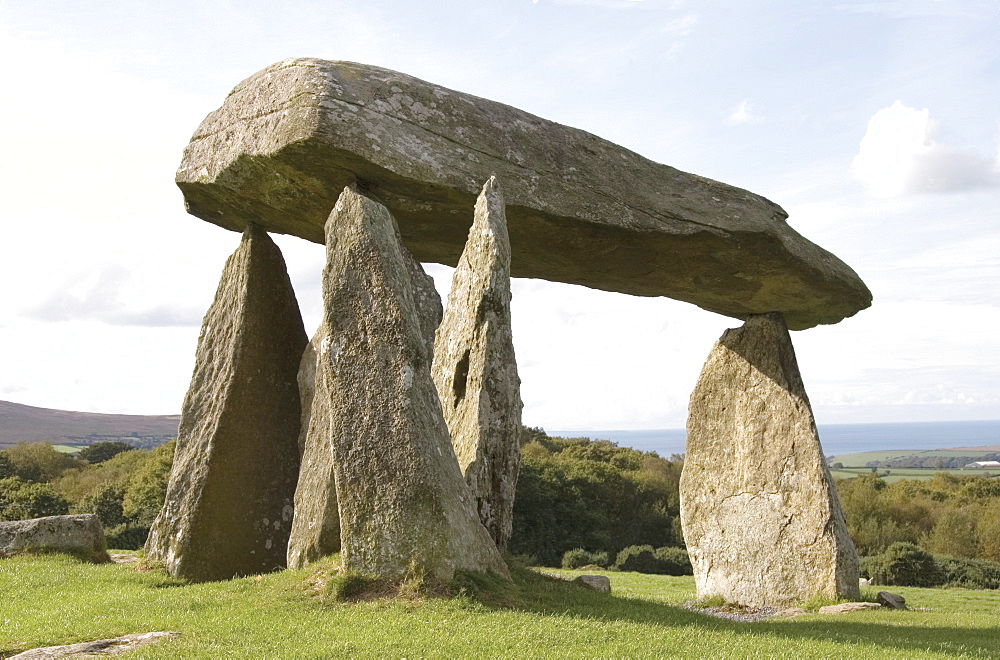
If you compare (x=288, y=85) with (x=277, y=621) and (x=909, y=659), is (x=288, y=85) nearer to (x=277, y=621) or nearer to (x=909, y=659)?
(x=277, y=621)

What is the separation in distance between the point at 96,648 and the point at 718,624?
6.61 m

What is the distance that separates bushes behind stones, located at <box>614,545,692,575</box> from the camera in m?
30.1

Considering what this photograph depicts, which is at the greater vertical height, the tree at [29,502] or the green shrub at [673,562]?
the tree at [29,502]

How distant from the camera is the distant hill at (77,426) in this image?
7788 centimetres

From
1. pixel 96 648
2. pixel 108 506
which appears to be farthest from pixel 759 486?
pixel 108 506

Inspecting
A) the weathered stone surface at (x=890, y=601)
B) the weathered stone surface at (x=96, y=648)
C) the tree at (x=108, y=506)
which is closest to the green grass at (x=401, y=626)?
the weathered stone surface at (x=96, y=648)

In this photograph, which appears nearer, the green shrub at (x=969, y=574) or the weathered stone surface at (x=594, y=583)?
the weathered stone surface at (x=594, y=583)

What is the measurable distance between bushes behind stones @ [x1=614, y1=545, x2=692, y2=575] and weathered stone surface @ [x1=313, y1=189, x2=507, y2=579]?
21.3m

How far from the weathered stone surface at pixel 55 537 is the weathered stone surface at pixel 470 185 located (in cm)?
560

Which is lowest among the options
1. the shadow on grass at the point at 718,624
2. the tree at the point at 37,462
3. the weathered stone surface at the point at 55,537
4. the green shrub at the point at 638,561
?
the green shrub at the point at 638,561

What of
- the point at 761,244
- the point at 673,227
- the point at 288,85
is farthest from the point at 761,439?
the point at 288,85

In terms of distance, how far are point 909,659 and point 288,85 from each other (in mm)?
9474

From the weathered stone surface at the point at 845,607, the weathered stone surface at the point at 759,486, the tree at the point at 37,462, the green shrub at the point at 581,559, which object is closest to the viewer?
the weathered stone surface at the point at 845,607

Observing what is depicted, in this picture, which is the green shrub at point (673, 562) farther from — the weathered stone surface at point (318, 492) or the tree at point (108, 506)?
the weathered stone surface at point (318, 492)
